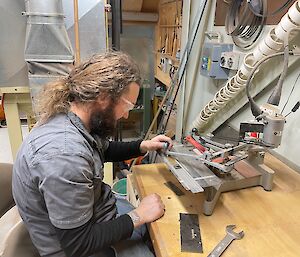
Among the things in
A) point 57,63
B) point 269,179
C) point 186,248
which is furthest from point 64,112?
point 57,63

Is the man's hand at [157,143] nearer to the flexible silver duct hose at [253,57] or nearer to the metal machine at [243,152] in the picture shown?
the metal machine at [243,152]

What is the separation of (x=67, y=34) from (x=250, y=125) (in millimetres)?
1478

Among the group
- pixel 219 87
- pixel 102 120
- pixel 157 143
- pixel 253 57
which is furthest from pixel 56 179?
pixel 219 87

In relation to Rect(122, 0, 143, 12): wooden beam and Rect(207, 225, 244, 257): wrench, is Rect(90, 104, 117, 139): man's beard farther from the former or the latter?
Rect(122, 0, 143, 12): wooden beam

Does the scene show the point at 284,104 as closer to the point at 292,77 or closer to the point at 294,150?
the point at 292,77

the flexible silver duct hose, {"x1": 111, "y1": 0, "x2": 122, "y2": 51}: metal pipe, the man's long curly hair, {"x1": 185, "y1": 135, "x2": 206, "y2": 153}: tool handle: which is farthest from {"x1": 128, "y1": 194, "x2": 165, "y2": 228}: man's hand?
{"x1": 111, "y1": 0, "x2": 122, "y2": 51}: metal pipe

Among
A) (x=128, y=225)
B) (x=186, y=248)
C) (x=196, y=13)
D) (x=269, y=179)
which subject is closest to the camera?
(x=186, y=248)

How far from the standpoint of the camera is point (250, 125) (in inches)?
38.4

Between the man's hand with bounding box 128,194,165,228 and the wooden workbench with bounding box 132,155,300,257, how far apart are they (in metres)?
0.02

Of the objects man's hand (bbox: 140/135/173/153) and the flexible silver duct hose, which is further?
man's hand (bbox: 140/135/173/153)

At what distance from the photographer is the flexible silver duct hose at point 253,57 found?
114 cm

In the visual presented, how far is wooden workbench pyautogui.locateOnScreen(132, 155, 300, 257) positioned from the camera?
81 centimetres

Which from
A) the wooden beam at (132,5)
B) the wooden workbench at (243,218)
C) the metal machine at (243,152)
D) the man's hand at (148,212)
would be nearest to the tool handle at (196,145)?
the metal machine at (243,152)

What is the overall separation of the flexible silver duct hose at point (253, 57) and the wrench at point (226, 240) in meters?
0.86
